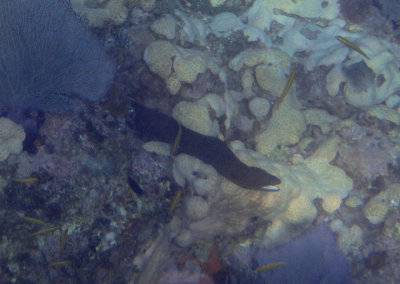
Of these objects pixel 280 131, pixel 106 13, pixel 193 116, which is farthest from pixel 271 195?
pixel 106 13

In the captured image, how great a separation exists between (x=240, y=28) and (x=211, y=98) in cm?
258

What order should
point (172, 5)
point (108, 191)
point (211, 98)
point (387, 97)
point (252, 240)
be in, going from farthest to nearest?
1. point (387, 97)
2. point (172, 5)
3. point (252, 240)
4. point (211, 98)
5. point (108, 191)

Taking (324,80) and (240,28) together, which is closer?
(324,80)

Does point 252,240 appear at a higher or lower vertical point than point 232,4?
lower

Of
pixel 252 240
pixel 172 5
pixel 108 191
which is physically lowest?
pixel 252 240

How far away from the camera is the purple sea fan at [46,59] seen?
11.1ft

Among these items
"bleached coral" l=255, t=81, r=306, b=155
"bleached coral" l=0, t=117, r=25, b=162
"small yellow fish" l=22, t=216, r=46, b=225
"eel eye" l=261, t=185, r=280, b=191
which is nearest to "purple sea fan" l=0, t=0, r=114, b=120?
"bleached coral" l=0, t=117, r=25, b=162

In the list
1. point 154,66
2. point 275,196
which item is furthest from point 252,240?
point 154,66

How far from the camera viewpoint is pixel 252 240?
14.8 ft

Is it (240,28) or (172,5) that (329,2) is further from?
(172,5)

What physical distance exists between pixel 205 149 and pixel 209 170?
31cm

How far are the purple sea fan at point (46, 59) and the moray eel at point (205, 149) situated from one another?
2.41 feet

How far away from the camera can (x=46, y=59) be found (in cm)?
356

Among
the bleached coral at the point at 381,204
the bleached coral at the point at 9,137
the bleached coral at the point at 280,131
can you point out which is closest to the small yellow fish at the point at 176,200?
the bleached coral at the point at 9,137
